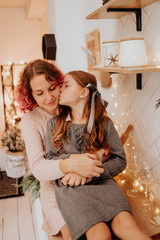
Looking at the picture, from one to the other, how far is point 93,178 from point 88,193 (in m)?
0.12

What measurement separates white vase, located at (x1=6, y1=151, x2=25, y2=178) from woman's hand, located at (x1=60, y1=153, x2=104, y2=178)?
2709mm

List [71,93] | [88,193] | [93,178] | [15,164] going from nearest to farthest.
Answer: [88,193] → [93,178] → [71,93] → [15,164]

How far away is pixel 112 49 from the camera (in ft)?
4.77

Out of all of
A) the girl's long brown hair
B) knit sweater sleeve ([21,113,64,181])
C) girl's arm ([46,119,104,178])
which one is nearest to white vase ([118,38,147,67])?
the girl's long brown hair

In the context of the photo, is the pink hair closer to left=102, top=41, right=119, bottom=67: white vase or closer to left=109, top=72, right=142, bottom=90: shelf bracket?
left=102, top=41, right=119, bottom=67: white vase

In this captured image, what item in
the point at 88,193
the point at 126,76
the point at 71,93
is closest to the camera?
the point at 88,193

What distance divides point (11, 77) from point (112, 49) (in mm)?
3120

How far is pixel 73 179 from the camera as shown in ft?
4.07

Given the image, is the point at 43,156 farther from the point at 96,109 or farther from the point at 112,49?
the point at 112,49

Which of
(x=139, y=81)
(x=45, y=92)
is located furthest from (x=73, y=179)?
(x=139, y=81)

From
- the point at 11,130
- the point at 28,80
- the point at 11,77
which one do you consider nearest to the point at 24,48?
the point at 11,77

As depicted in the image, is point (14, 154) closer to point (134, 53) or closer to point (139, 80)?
point (139, 80)

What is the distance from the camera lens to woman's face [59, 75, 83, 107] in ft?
4.68

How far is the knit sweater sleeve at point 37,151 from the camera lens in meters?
1.31
